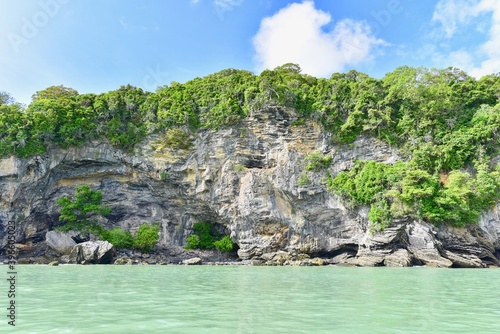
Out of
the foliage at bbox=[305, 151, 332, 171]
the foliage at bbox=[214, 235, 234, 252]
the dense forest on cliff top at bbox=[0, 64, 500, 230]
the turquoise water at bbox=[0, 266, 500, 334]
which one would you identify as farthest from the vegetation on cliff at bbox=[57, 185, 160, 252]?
the turquoise water at bbox=[0, 266, 500, 334]

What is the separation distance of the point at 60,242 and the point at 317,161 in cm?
1998

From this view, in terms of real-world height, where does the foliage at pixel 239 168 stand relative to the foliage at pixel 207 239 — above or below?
above

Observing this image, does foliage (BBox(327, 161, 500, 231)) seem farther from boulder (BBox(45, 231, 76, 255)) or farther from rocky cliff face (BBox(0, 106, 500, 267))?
boulder (BBox(45, 231, 76, 255))

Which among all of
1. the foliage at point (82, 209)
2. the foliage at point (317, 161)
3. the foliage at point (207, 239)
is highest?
the foliage at point (317, 161)

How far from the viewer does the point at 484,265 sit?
23.0 meters

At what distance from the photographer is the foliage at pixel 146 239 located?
29484 millimetres

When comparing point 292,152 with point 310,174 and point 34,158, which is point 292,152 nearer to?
point 310,174

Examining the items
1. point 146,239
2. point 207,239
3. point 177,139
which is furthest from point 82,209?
point 207,239

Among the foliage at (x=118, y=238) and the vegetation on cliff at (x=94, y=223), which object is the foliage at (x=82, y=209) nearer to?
the vegetation on cliff at (x=94, y=223)

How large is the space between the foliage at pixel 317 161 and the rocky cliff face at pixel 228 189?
529mm

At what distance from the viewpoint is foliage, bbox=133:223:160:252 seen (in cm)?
2948

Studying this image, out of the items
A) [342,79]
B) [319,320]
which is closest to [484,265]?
[342,79]

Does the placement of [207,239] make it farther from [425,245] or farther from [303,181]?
[425,245]

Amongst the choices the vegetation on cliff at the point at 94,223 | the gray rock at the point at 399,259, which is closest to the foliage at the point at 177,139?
the vegetation on cliff at the point at 94,223
